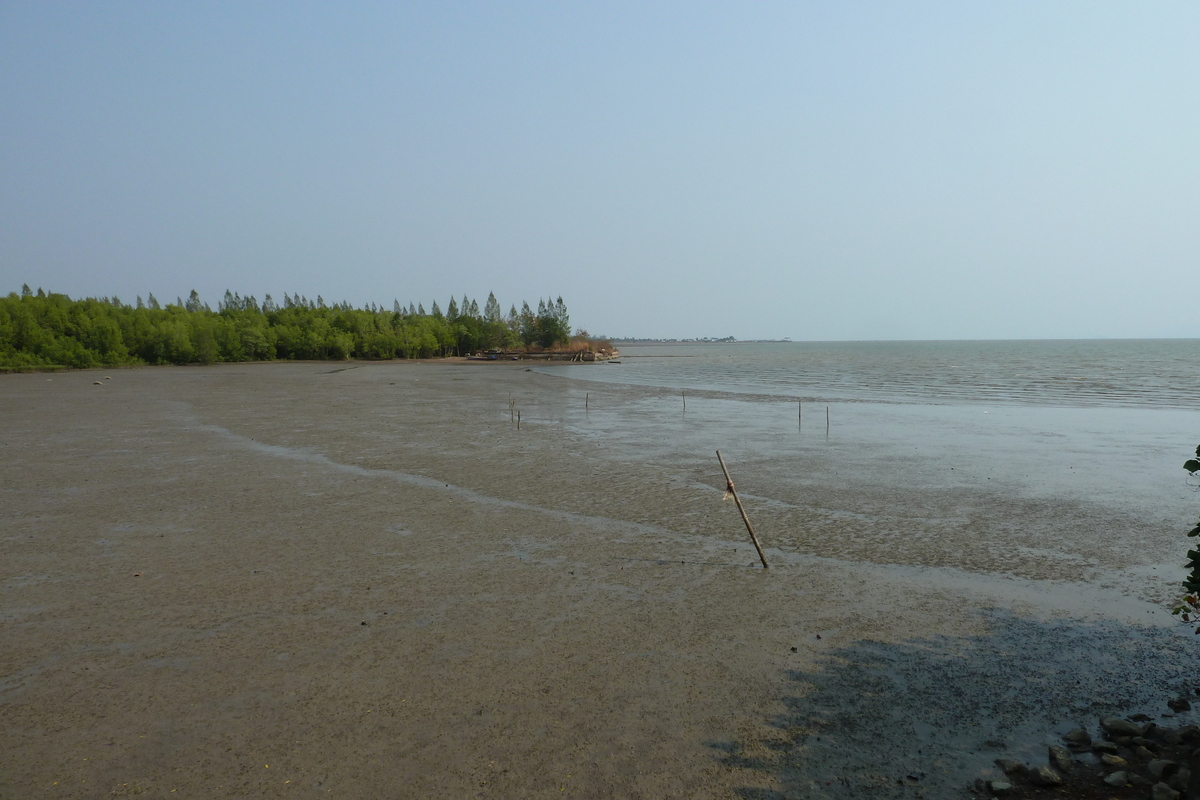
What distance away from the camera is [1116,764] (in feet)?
18.4

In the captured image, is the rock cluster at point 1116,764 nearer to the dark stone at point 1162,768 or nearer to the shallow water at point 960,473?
the dark stone at point 1162,768

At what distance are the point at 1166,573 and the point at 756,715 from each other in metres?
8.27

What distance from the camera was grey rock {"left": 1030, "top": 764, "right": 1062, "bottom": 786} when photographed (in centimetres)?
544

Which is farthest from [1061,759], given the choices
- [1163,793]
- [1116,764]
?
[1163,793]

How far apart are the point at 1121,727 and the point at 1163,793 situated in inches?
55.3

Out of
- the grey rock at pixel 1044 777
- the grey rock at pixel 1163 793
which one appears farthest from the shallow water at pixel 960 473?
the grey rock at pixel 1163 793

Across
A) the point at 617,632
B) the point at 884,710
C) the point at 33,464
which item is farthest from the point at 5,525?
the point at 884,710

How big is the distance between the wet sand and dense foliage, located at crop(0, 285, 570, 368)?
93.3 m

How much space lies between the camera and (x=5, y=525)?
1354 cm

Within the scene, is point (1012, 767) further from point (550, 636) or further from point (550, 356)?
point (550, 356)

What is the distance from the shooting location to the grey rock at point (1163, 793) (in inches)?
192

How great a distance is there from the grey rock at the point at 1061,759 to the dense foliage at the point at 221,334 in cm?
10576

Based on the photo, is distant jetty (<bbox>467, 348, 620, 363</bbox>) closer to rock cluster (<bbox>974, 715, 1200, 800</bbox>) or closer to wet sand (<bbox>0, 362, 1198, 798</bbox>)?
wet sand (<bbox>0, 362, 1198, 798</bbox>)

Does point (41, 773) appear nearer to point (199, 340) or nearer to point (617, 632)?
point (617, 632)
